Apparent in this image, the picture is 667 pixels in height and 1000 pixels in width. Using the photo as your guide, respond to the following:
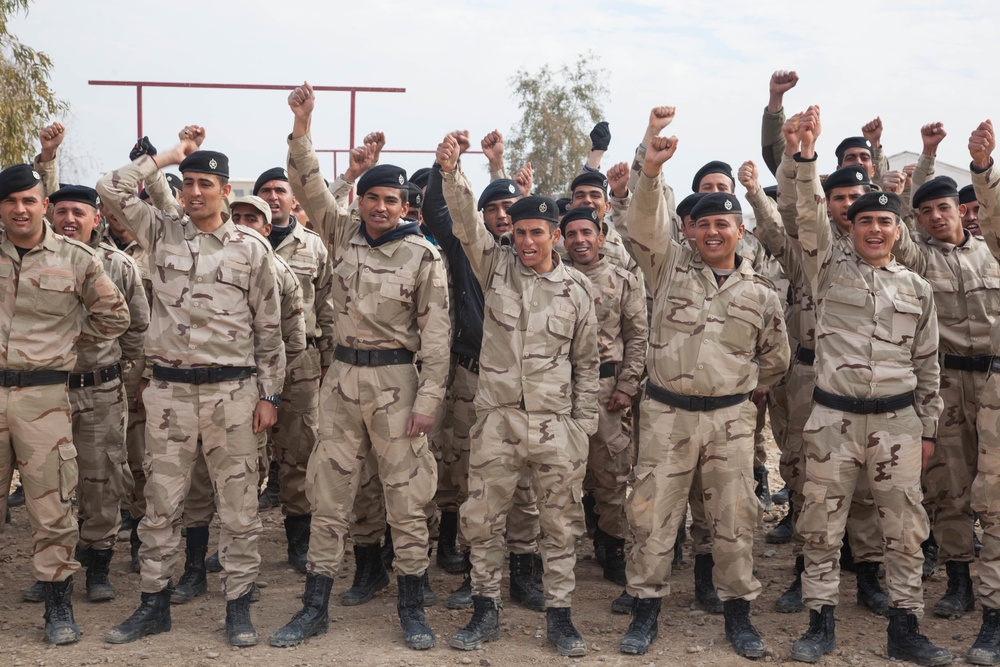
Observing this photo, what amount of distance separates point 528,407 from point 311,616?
5.59 ft

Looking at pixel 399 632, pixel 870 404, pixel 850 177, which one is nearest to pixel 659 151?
pixel 850 177

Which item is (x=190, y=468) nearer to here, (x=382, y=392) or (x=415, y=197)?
(x=382, y=392)

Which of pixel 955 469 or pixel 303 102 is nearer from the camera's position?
pixel 303 102

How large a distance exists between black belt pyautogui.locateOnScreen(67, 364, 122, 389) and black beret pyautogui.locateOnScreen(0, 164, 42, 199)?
1211mm

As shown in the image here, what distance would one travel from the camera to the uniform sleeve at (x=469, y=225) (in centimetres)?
532

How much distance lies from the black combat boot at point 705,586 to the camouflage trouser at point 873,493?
2.43 ft

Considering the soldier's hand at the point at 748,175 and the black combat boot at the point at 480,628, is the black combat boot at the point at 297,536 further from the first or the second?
the soldier's hand at the point at 748,175

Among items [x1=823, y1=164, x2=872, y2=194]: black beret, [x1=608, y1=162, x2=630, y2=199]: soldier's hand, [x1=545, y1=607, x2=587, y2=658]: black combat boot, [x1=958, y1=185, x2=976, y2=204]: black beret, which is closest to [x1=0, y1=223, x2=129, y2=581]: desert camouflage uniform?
[x1=545, y1=607, x2=587, y2=658]: black combat boot

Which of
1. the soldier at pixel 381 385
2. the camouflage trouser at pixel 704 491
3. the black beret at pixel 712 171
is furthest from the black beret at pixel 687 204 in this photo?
the soldier at pixel 381 385

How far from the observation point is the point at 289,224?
7.18m

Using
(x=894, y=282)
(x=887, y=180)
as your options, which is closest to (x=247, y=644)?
(x=894, y=282)

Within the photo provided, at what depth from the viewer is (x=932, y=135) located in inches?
254

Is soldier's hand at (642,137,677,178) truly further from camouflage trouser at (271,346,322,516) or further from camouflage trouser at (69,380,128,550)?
camouflage trouser at (69,380,128,550)

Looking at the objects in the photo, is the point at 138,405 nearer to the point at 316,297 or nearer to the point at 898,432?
the point at 316,297
